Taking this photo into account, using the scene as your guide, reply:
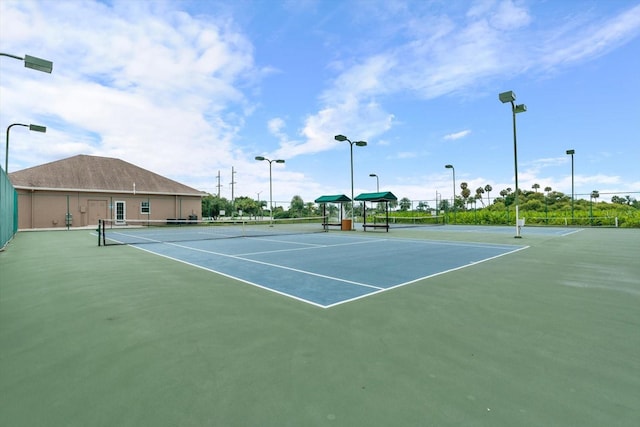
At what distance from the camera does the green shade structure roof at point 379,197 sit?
66.5 feet

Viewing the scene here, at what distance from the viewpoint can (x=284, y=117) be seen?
28.4m

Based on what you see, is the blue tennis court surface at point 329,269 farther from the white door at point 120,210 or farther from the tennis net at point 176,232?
the white door at point 120,210

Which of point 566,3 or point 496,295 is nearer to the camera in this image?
point 496,295

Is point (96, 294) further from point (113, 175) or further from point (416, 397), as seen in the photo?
point (113, 175)

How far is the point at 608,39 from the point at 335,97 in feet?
52.2

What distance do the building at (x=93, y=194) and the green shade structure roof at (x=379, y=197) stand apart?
20462mm

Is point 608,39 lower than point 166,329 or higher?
higher

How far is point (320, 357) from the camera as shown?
2689mm

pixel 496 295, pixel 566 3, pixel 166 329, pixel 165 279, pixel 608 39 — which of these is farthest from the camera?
pixel 608 39

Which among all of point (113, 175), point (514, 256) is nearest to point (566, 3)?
point (514, 256)

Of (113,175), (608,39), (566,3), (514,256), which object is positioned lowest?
(514,256)

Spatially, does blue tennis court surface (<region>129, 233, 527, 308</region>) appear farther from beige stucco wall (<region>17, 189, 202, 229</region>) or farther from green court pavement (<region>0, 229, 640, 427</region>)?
beige stucco wall (<region>17, 189, 202, 229</region>)

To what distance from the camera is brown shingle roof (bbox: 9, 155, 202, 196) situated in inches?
1004

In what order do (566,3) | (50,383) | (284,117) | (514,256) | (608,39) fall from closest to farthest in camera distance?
(50,383) → (514,256) → (566,3) → (608,39) → (284,117)
